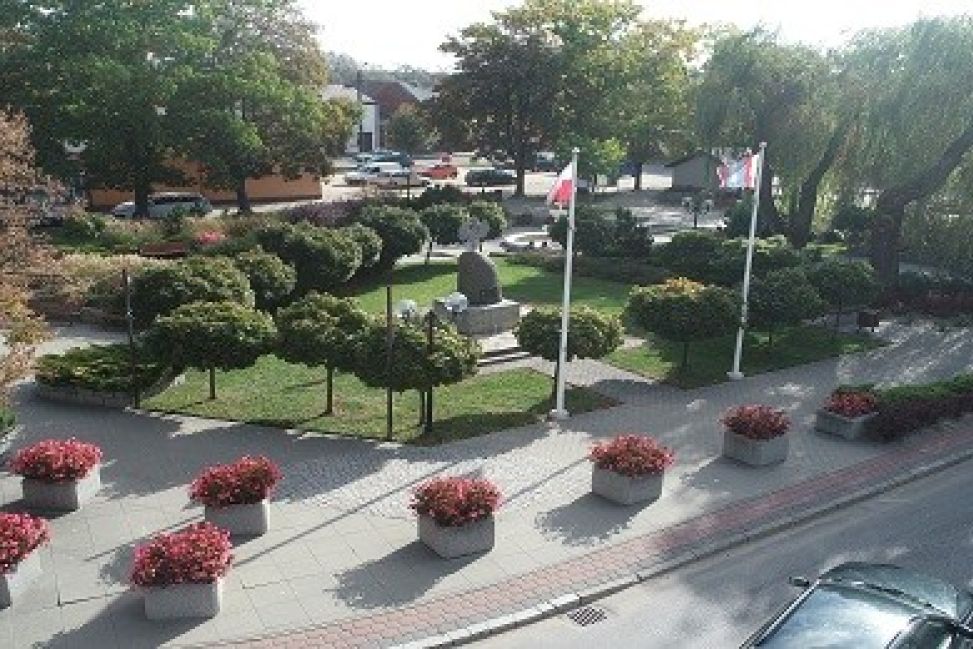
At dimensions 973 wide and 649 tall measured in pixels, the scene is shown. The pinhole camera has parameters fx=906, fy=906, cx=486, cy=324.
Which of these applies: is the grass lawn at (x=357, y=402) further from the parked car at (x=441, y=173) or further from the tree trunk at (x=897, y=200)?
the parked car at (x=441, y=173)

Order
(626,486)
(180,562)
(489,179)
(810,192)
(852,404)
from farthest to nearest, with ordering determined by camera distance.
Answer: (489,179) < (810,192) < (852,404) < (626,486) < (180,562)

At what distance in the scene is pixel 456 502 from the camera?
11125 mm

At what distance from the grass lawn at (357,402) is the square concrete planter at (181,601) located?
569 cm

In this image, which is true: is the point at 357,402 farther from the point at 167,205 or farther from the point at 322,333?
the point at 167,205

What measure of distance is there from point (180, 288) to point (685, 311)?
10484 mm

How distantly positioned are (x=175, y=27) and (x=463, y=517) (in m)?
26.1

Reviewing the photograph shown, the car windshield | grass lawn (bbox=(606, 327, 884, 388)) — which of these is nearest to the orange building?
grass lawn (bbox=(606, 327, 884, 388))

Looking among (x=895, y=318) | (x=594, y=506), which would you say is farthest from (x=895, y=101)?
(x=594, y=506)

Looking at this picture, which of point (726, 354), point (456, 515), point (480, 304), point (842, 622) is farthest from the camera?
point (480, 304)

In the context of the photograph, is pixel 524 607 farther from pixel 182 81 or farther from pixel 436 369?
pixel 182 81

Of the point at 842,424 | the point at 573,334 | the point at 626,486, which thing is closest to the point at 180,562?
the point at 626,486

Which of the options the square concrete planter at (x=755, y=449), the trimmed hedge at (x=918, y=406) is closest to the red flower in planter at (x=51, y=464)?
the square concrete planter at (x=755, y=449)

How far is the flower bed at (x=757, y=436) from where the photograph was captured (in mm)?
14500

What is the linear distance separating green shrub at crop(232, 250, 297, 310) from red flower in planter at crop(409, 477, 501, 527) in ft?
37.9
